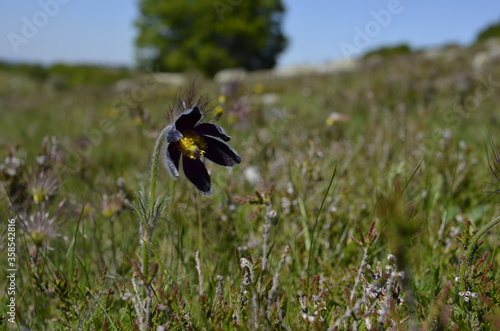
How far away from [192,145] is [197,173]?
0.11 meters

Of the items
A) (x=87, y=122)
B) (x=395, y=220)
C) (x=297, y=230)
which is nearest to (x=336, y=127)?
(x=297, y=230)

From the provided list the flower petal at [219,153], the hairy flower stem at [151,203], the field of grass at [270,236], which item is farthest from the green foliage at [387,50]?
the hairy flower stem at [151,203]

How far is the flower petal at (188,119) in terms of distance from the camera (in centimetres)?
154

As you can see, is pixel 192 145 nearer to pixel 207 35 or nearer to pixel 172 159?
pixel 172 159

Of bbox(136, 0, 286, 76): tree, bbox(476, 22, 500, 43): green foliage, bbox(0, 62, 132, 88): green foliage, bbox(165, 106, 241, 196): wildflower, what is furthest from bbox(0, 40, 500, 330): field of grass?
bbox(476, 22, 500, 43): green foliage

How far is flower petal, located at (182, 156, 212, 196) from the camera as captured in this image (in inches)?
65.0

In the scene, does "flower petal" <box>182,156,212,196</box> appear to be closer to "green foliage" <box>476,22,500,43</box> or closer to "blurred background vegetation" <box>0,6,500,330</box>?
"blurred background vegetation" <box>0,6,500,330</box>

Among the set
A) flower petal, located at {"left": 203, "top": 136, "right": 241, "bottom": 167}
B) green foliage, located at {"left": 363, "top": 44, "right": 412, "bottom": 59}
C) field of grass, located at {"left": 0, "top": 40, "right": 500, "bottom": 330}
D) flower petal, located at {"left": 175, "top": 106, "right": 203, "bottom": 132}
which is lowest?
field of grass, located at {"left": 0, "top": 40, "right": 500, "bottom": 330}

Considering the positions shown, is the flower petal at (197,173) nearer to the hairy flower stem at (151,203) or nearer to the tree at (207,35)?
the hairy flower stem at (151,203)

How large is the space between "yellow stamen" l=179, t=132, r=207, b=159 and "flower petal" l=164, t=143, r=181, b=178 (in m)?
0.02

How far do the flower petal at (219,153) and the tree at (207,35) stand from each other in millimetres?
35460

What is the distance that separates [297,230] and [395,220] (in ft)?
5.52

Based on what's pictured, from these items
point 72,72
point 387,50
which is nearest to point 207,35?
point 72,72

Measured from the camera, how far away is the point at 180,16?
3744cm
